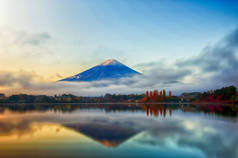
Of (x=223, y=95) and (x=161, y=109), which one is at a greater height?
(x=223, y=95)

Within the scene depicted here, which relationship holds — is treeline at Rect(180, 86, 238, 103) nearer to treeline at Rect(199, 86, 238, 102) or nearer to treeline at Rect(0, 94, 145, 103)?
treeline at Rect(199, 86, 238, 102)

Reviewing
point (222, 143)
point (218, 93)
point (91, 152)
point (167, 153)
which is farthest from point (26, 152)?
point (218, 93)

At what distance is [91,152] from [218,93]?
111438 millimetres

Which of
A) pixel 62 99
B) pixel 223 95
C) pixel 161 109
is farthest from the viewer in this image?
pixel 62 99

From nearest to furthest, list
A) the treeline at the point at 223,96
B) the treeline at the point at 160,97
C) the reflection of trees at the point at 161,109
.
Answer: the reflection of trees at the point at 161,109 → the treeline at the point at 223,96 → the treeline at the point at 160,97

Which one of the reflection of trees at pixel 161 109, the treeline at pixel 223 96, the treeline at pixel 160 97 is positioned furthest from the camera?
the treeline at pixel 160 97

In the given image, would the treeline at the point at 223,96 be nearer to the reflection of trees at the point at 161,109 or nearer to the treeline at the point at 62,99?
the reflection of trees at the point at 161,109

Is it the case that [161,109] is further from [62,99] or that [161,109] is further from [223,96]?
[62,99]

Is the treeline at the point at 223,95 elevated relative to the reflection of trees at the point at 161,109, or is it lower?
elevated

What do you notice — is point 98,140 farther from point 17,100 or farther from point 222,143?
point 17,100

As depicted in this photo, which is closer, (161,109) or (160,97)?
(161,109)

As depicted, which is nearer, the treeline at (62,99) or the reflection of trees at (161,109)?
the reflection of trees at (161,109)

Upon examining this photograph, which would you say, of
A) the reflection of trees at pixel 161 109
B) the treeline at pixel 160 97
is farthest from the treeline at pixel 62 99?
the reflection of trees at pixel 161 109

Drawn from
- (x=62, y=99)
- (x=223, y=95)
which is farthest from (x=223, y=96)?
(x=62, y=99)
